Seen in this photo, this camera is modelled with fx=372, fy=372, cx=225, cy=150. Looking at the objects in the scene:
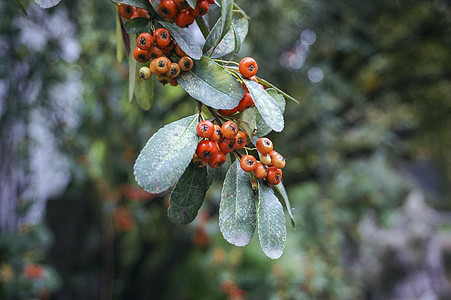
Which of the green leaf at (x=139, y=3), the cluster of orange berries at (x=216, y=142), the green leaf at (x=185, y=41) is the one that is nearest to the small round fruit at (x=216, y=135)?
the cluster of orange berries at (x=216, y=142)

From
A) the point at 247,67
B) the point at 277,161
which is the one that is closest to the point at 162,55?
the point at 247,67

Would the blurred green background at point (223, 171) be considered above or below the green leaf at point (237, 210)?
below

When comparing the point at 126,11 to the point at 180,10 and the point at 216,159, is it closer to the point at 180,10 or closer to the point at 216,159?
the point at 180,10

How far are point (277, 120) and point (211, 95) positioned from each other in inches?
3.7

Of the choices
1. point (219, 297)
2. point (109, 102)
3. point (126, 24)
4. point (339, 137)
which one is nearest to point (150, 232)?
point (219, 297)

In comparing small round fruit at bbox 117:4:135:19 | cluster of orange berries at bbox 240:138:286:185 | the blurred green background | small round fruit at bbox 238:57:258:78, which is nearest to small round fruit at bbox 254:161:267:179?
cluster of orange berries at bbox 240:138:286:185

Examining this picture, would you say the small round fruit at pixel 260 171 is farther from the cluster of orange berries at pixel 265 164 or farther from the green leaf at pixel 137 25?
the green leaf at pixel 137 25

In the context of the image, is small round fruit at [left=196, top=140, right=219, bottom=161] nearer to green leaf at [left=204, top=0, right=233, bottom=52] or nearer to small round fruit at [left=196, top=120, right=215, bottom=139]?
small round fruit at [left=196, top=120, right=215, bottom=139]

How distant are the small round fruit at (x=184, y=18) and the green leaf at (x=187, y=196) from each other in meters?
0.21

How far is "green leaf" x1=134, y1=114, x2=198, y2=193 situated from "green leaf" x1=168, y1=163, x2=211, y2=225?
0.05m

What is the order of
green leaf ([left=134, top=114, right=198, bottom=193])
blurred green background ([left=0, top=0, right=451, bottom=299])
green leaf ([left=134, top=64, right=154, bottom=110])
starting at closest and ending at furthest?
green leaf ([left=134, top=114, right=198, bottom=193]) → green leaf ([left=134, top=64, right=154, bottom=110]) → blurred green background ([left=0, top=0, right=451, bottom=299])

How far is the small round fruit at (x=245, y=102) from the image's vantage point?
0.53 metres

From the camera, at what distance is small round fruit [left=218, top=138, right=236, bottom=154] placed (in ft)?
1.68

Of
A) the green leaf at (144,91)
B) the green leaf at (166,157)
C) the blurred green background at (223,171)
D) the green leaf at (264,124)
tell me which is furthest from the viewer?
the blurred green background at (223,171)
